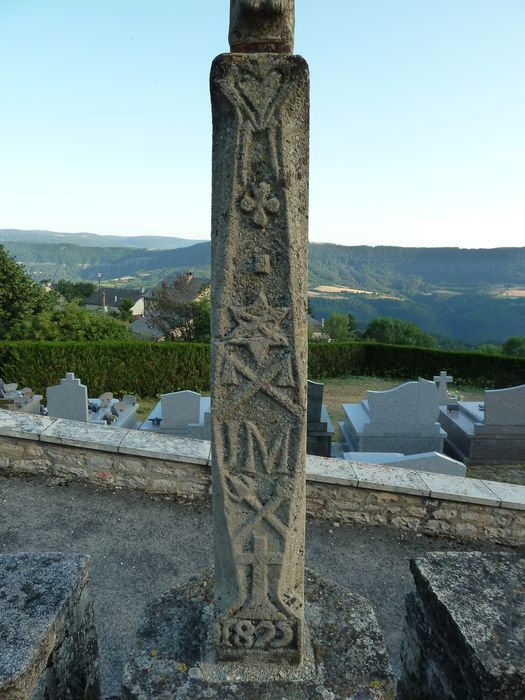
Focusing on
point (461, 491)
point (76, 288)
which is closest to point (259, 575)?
point (461, 491)

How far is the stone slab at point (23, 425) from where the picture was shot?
4.92 m

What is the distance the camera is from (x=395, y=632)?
3.60 metres

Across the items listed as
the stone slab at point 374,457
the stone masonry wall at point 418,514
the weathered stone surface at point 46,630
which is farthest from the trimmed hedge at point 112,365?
the weathered stone surface at point 46,630

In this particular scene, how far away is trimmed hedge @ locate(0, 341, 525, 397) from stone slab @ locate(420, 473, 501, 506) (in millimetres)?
10977

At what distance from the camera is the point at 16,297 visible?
63.6ft

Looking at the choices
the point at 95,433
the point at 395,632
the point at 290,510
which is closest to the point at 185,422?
the point at 95,433

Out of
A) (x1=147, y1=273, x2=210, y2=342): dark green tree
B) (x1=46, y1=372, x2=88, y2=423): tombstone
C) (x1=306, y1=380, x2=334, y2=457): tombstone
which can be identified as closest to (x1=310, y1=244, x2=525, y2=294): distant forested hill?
(x1=147, y1=273, x2=210, y2=342): dark green tree

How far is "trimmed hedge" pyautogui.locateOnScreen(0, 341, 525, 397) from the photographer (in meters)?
14.4

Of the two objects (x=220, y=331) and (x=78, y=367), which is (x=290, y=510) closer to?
(x=220, y=331)

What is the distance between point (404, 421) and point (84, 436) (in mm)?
6703

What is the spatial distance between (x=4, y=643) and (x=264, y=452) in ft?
4.52

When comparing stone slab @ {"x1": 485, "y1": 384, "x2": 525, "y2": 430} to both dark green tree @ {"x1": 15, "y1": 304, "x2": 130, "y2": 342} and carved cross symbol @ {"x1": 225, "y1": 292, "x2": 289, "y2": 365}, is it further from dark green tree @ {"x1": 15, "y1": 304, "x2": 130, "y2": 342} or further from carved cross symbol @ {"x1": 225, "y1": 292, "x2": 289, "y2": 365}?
dark green tree @ {"x1": 15, "y1": 304, "x2": 130, "y2": 342}

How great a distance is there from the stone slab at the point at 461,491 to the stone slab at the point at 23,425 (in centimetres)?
399

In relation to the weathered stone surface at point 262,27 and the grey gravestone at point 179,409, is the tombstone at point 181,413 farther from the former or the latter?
the weathered stone surface at point 262,27
